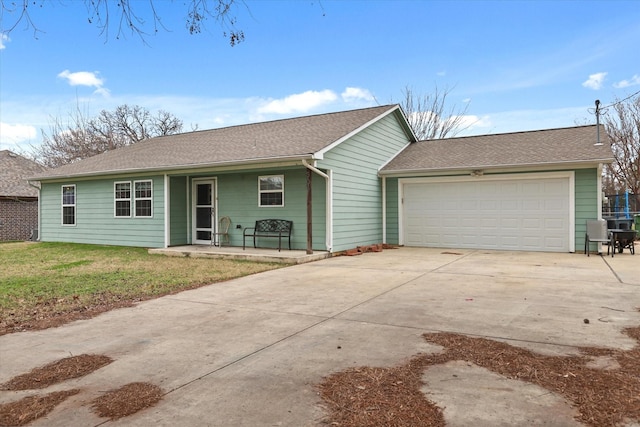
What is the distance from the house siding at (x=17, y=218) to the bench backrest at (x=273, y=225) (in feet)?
46.1

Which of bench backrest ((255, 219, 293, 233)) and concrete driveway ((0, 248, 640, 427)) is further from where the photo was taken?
bench backrest ((255, 219, 293, 233))

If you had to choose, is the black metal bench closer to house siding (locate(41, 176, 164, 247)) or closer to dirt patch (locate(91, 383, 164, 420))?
house siding (locate(41, 176, 164, 247))

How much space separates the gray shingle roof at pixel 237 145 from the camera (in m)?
10.9

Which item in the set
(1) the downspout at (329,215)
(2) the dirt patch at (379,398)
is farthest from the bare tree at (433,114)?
(2) the dirt patch at (379,398)

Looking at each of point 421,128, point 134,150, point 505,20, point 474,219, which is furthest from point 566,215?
point 421,128

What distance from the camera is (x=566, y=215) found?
10992 mm

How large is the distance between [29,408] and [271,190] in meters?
9.40

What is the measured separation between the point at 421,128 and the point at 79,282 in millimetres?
22781

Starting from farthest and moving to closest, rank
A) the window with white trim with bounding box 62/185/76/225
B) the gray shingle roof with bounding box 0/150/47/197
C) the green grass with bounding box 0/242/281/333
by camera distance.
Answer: the gray shingle roof with bounding box 0/150/47/197, the window with white trim with bounding box 62/185/76/225, the green grass with bounding box 0/242/281/333

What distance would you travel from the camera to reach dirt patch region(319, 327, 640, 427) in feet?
8.04

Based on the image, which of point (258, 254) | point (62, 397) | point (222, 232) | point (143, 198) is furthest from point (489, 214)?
point (62, 397)

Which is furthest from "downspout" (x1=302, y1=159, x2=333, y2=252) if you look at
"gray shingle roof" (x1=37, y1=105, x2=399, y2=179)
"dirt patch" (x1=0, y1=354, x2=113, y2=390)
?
"dirt patch" (x1=0, y1=354, x2=113, y2=390)

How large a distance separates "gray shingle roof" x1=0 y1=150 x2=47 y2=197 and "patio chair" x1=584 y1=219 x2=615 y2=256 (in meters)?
20.8

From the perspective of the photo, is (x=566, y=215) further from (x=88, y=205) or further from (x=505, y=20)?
(x=88, y=205)
